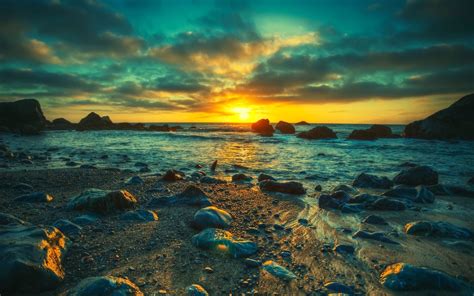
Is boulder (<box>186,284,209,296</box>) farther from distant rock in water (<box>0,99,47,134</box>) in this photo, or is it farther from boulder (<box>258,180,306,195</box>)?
distant rock in water (<box>0,99,47,134</box>)

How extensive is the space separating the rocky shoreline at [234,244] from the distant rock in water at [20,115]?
144 feet

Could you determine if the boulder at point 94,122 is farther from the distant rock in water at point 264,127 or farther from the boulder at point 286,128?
the boulder at point 286,128

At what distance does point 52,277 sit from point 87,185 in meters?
5.45

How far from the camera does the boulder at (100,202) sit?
4668 mm

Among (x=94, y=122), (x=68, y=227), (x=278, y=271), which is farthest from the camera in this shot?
(x=94, y=122)

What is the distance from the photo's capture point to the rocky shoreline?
2.60 m

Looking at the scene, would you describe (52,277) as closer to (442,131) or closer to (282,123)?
(442,131)

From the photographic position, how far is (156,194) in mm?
6434

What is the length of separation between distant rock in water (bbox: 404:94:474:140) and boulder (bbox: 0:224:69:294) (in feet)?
122

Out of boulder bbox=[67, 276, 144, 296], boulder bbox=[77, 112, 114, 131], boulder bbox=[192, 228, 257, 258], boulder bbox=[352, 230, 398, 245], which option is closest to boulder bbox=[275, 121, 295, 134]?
boulder bbox=[77, 112, 114, 131]

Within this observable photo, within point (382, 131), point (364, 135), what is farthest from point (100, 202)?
point (382, 131)

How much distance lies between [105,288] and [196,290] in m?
0.82

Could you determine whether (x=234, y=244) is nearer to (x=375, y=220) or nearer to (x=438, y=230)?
(x=375, y=220)

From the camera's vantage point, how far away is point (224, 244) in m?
3.33
